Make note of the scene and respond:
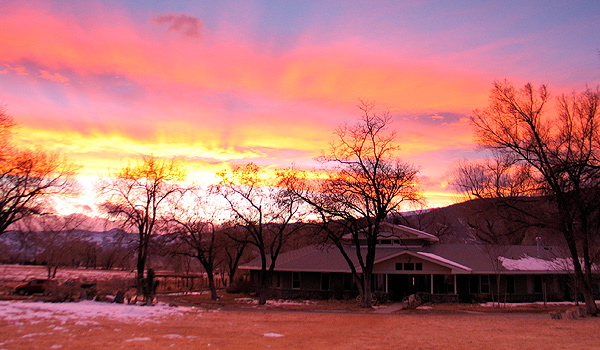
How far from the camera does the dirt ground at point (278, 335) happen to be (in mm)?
13547

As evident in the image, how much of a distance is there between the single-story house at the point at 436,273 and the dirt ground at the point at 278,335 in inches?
668

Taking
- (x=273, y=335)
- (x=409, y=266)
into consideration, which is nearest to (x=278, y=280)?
(x=409, y=266)

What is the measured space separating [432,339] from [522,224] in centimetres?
1601

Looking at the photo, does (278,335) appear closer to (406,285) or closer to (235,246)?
(406,285)

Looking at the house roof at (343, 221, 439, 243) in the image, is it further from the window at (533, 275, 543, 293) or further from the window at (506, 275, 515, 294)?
the window at (533, 275, 543, 293)

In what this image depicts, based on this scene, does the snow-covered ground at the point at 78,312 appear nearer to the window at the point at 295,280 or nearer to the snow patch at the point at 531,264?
the window at the point at 295,280

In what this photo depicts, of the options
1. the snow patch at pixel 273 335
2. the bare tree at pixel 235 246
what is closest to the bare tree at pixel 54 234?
the bare tree at pixel 235 246

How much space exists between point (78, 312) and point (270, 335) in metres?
8.20

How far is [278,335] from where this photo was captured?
655 inches

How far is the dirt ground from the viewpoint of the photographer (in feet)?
44.4

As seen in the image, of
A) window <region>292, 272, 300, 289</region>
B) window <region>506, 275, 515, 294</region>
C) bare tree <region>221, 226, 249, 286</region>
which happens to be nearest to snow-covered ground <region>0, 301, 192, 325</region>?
window <region>292, 272, 300, 289</region>

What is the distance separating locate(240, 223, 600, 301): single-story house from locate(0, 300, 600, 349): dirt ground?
16978mm

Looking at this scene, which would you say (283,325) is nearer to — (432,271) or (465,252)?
(432,271)

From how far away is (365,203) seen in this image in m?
34.8
